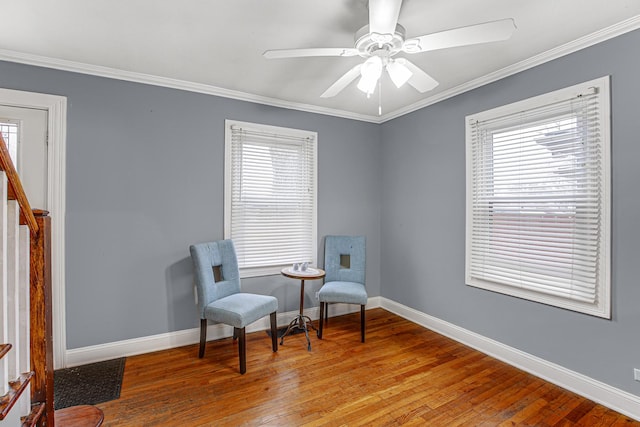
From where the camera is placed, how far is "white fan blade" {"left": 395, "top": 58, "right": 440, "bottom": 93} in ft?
6.49

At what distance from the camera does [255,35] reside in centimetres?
222

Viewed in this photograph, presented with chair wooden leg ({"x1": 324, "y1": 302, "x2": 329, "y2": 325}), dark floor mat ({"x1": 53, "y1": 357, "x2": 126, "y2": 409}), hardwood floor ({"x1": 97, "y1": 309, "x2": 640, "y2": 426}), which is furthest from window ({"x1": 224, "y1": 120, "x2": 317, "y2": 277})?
dark floor mat ({"x1": 53, "y1": 357, "x2": 126, "y2": 409})

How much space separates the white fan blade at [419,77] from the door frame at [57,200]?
109 inches

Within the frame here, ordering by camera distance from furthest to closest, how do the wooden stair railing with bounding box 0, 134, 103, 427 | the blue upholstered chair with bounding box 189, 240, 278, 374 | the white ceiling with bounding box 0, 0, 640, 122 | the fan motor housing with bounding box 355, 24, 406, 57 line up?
the blue upholstered chair with bounding box 189, 240, 278, 374 → the white ceiling with bounding box 0, 0, 640, 122 → the fan motor housing with bounding box 355, 24, 406, 57 → the wooden stair railing with bounding box 0, 134, 103, 427

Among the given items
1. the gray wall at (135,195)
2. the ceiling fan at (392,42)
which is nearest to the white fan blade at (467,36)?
the ceiling fan at (392,42)

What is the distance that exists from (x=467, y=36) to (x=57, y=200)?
3229 mm

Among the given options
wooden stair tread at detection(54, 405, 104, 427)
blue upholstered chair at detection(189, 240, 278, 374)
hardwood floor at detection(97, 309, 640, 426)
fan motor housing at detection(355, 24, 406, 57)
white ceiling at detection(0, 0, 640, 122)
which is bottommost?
hardwood floor at detection(97, 309, 640, 426)

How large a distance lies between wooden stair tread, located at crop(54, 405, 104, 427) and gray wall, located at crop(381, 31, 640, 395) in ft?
10.0

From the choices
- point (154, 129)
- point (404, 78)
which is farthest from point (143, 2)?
point (404, 78)

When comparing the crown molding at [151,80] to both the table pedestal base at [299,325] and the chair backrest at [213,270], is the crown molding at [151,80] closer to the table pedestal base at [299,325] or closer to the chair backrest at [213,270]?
the chair backrest at [213,270]

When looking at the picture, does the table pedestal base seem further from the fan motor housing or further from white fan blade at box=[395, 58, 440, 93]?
the fan motor housing

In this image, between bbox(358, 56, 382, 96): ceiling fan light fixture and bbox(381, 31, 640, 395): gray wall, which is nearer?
bbox(358, 56, 382, 96): ceiling fan light fixture

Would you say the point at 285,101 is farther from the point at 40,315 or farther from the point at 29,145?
the point at 40,315

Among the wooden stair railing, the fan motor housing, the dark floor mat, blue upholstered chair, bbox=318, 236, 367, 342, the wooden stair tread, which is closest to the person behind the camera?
the wooden stair railing
